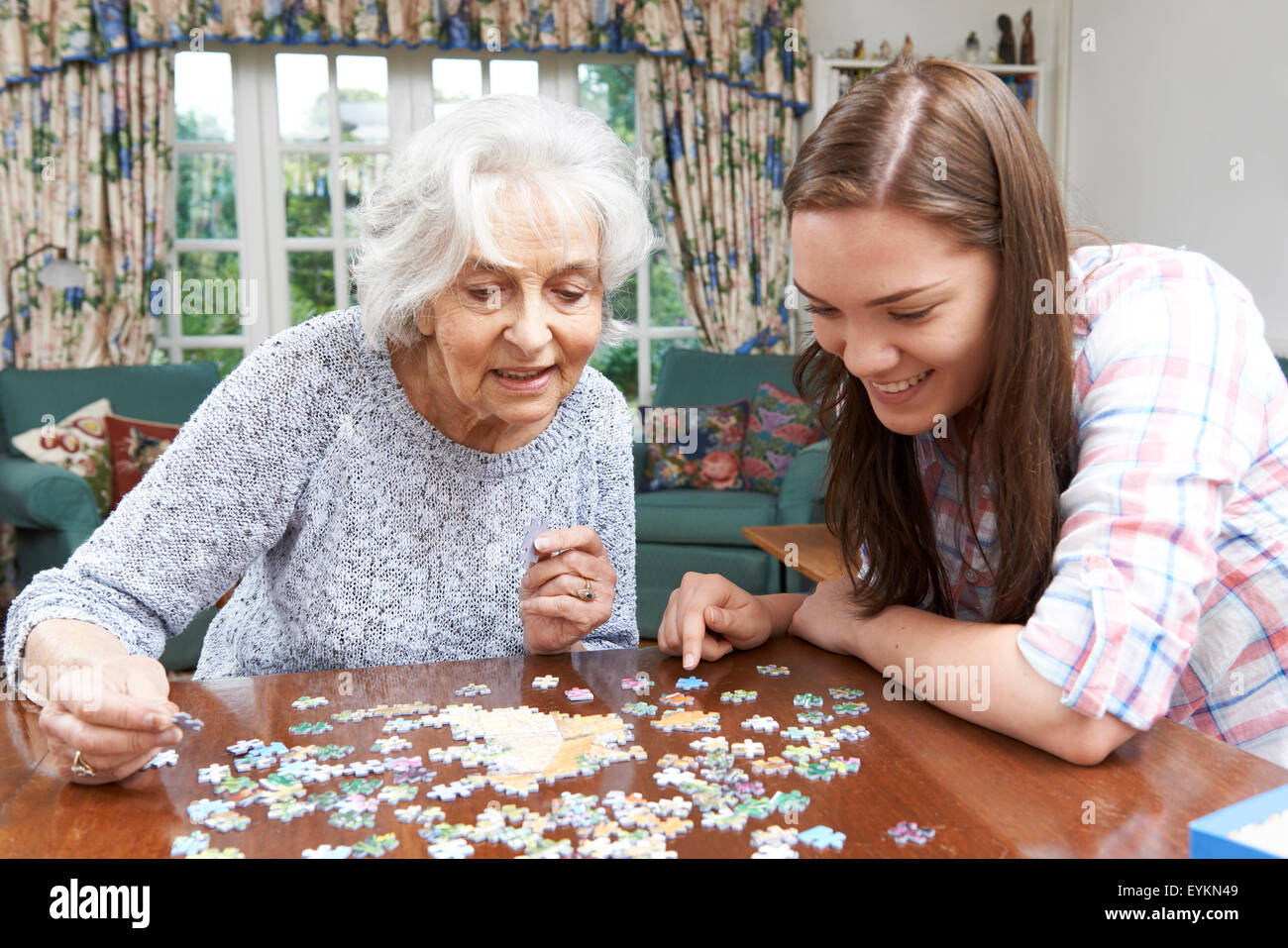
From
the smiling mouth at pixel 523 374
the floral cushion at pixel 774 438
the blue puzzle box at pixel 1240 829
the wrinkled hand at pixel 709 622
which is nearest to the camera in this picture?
the blue puzzle box at pixel 1240 829

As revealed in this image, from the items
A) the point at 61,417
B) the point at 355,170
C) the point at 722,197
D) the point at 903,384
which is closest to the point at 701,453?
the point at 722,197

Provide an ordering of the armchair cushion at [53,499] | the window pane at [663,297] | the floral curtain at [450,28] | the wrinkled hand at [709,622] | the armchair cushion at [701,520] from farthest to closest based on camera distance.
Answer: the window pane at [663,297] < the floral curtain at [450,28] < the armchair cushion at [701,520] < the armchair cushion at [53,499] < the wrinkled hand at [709,622]

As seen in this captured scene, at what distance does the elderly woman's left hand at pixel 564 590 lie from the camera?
5.39 ft

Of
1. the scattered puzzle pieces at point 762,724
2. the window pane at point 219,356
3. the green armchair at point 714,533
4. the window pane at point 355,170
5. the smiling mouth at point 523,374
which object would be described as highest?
the window pane at point 355,170

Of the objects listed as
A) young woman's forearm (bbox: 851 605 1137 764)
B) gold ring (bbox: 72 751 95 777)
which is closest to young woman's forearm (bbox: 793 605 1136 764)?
young woman's forearm (bbox: 851 605 1137 764)

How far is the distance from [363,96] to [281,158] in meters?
0.58

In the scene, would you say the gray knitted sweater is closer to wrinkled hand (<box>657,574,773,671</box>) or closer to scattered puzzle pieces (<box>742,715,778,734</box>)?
wrinkled hand (<box>657,574,773,671</box>)

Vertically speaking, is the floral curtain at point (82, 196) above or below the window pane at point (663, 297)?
above

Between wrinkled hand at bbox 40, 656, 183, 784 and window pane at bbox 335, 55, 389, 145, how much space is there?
5631mm

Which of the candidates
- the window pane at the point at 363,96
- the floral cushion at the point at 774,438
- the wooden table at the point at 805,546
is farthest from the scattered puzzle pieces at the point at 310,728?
the window pane at the point at 363,96

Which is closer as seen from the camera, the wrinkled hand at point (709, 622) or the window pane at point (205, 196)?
the wrinkled hand at point (709, 622)

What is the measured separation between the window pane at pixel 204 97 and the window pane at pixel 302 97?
277 millimetres

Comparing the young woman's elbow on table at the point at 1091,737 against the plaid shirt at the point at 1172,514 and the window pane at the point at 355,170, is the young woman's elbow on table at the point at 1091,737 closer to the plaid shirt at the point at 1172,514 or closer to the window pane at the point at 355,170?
the plaid shirt at the point at 1172,514

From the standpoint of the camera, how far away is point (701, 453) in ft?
18.0
